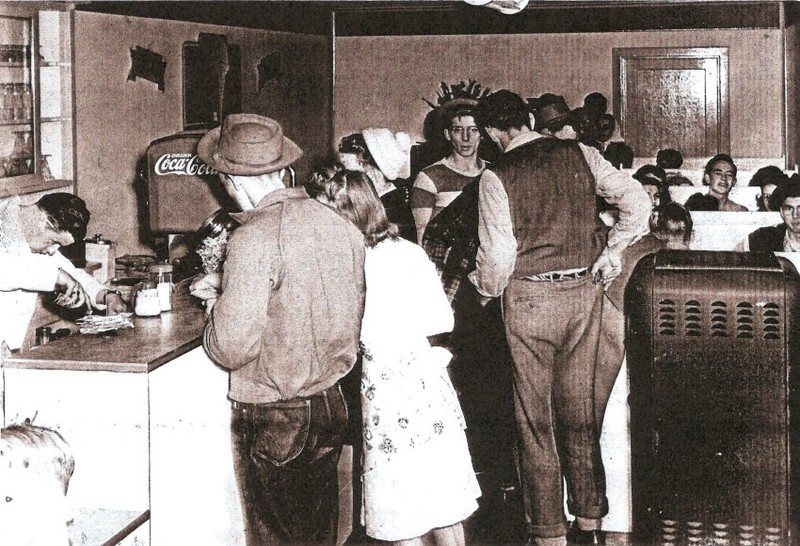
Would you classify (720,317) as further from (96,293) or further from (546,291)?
(96,293)

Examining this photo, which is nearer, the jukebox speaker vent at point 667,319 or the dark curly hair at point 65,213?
the jukebox speaker vent at point 667,319

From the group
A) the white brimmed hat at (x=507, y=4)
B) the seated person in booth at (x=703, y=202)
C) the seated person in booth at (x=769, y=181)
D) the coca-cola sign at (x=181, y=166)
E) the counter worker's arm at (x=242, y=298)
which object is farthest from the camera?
the seated person in booth at (x=703, y=202)

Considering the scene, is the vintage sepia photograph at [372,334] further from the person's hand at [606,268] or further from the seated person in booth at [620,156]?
the seated person in booth at [620,156]

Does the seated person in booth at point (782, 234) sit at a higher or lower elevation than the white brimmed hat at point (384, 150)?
lower

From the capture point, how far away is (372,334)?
2.21 m

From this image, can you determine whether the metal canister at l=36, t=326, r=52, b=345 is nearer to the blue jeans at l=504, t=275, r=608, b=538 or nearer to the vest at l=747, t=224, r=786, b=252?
the blue jeans at l=504, t=275, r=608, b=538

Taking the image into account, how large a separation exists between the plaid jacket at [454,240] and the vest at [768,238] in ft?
2.94

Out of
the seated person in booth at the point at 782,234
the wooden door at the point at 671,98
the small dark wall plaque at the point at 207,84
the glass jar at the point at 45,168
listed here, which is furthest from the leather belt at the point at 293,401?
the wooden door at the point at 671,98

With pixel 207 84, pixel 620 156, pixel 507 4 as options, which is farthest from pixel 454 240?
pixel 207 84

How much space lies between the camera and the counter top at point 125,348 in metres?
2.07

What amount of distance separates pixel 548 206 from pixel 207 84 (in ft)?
8.83

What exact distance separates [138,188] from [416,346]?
2466mm

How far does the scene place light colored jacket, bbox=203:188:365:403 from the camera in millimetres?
1945

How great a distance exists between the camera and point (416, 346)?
2219 millimetres
